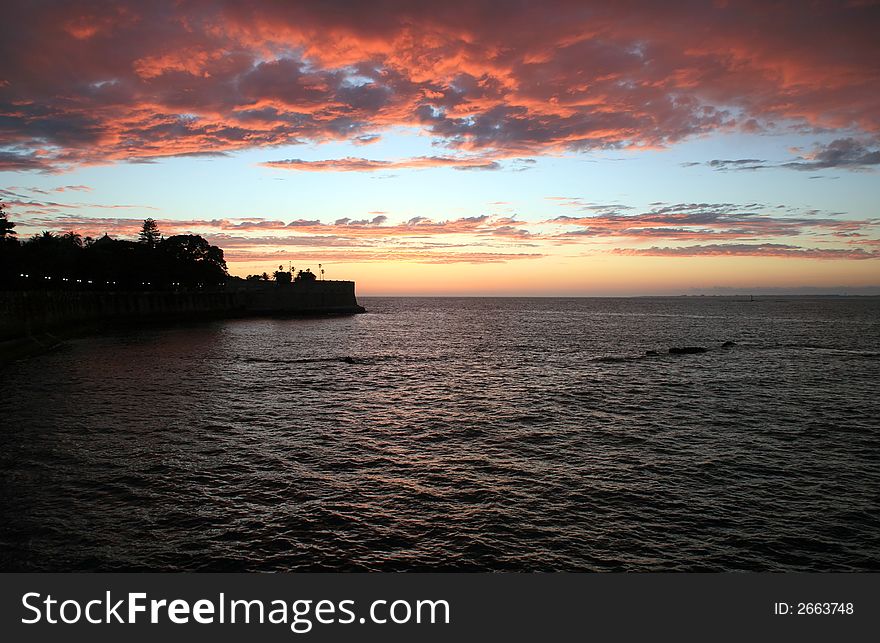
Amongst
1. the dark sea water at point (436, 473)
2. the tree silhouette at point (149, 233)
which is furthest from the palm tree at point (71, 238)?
the dark sea water at point (436, 473)

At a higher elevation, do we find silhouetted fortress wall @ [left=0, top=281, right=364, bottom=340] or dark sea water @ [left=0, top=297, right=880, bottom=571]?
silhouetted fortress wall @ [left=0, top=281, right=364, bottom=340]

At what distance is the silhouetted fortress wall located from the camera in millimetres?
67125

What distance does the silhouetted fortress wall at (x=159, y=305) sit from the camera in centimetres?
6712

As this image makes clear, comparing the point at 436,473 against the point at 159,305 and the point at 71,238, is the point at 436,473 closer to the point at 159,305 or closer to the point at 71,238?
the point at 159,305

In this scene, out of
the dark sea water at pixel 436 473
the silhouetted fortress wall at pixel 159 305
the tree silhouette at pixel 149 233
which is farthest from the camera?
the tree silhouette at pixel 149 233

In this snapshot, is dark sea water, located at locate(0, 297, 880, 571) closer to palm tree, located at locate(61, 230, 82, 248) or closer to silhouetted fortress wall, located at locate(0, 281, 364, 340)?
silhouetted fortress wall, located at locate(0, 281, 364, 340)

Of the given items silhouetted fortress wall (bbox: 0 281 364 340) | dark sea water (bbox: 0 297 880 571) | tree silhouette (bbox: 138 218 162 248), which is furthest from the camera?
tree silhouette (bbox: 138 218 162 248)

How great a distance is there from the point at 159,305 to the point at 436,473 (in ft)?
418

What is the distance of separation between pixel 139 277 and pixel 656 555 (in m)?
154

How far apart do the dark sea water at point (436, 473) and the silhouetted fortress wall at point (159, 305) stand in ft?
95.2

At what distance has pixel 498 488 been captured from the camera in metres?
18.2

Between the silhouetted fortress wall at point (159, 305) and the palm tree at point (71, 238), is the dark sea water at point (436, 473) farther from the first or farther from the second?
the palm tree at point (71, 238)

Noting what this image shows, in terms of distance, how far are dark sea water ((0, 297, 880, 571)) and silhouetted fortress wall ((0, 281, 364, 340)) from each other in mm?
29030

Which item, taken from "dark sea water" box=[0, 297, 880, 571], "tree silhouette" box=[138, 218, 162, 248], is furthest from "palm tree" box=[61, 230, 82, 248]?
"dark sea water" box=[0, 297, 880, 571]
